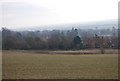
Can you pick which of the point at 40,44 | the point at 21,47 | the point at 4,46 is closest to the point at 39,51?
the point at 40,44

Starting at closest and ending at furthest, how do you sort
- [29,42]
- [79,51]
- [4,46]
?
[4,46], [29,42], [79,51]

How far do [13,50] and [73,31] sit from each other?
261 inches

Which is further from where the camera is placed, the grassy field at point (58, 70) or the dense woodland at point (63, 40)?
the dense woodland at point (63, 40)

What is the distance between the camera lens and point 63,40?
86.2 ft

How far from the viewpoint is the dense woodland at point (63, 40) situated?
2384cm

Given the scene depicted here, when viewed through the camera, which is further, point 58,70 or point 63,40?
point 63,40

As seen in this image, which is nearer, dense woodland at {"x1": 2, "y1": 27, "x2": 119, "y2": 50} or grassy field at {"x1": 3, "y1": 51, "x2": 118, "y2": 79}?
grassy field at {"x1": 3, "y1": 51, "x2": 118, "y2": 79}

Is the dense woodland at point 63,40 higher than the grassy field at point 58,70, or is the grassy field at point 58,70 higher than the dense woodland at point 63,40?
the dense woodland at point 63,40

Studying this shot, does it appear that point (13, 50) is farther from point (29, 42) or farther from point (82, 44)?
point (82, 44)

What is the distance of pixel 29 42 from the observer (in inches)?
979

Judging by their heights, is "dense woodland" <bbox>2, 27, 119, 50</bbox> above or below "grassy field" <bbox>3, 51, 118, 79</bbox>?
above

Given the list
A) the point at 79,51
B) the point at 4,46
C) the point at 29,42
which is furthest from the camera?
the point at 79,51

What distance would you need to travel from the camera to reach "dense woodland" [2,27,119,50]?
78.2 ft

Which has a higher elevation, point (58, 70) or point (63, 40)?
point (63, 40)
